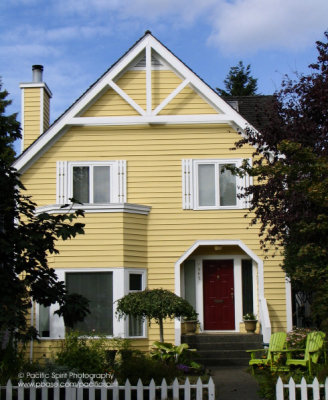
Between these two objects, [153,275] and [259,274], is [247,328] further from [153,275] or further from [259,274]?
[153,275]

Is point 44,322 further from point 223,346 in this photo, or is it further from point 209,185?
point 209,185

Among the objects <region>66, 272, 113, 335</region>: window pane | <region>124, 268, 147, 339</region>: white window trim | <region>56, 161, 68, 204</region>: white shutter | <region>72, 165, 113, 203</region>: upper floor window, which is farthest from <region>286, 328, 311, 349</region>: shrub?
<region>56, 161, 68, 204</region>: white shutter

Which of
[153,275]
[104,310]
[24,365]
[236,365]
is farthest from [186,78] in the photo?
[24,365]

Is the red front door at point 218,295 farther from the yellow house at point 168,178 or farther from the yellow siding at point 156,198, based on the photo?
the yellow siding at point 156,198

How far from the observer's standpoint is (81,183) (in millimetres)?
Answer: 17625

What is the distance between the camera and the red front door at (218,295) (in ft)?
58.3

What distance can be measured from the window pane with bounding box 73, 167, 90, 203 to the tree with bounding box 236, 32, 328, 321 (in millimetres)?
A: 6122

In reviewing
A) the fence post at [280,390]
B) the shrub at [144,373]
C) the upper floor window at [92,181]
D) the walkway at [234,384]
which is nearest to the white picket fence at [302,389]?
the fence post at [280,390]

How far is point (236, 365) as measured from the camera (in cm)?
1556

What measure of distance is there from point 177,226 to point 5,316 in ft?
34.7

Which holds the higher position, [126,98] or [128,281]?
[126,98]

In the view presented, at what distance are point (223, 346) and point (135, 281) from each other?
116 inches

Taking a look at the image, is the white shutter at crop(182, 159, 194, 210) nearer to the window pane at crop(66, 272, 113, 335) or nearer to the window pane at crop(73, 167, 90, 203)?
the window pane at crop(73, 167, 90, 203)

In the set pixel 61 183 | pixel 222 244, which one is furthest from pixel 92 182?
pixel 222 244
